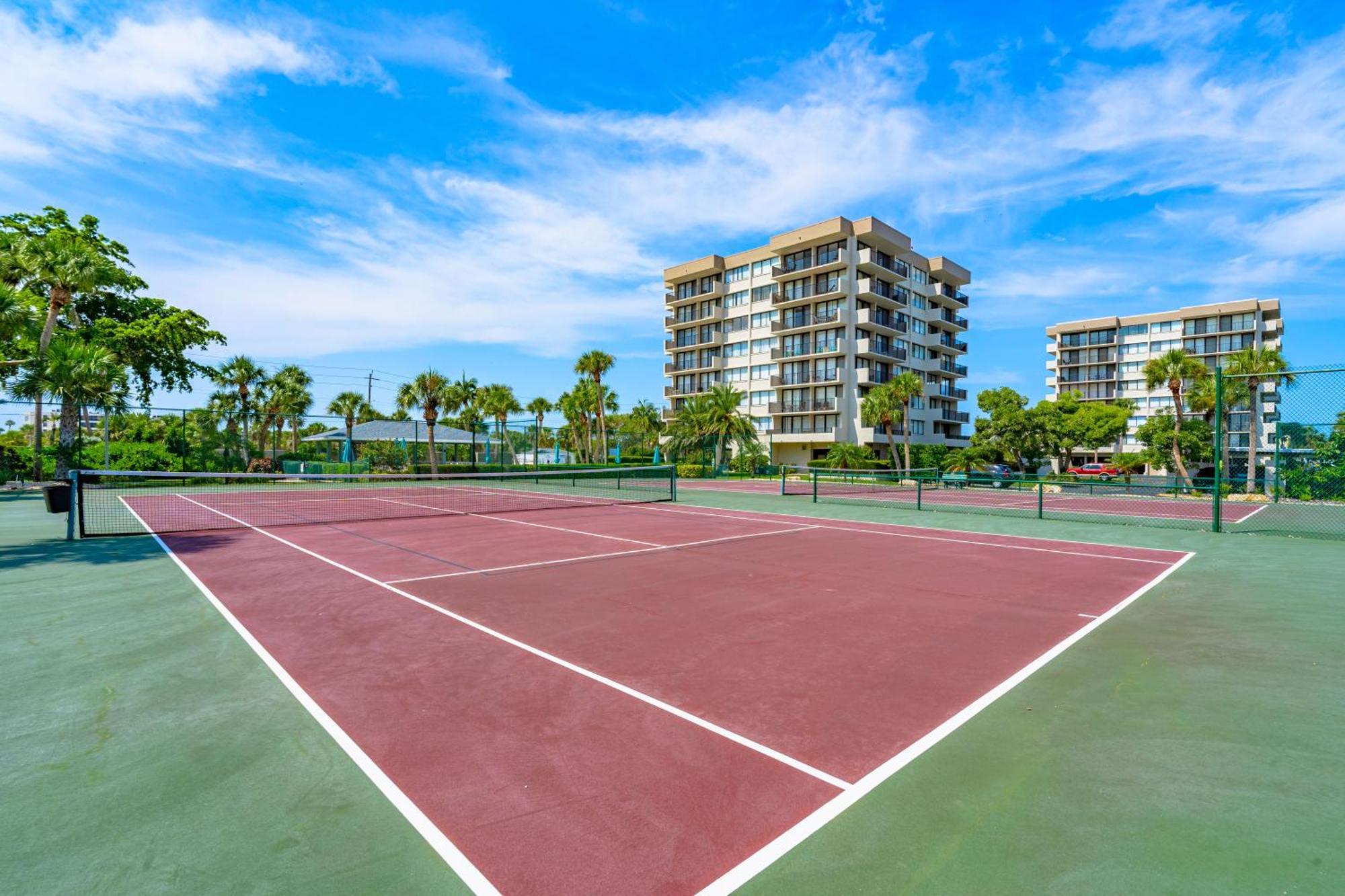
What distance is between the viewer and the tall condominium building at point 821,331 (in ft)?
202

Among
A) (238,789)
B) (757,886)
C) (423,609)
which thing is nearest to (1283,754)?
(757,886)

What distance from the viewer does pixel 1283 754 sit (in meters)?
4.28

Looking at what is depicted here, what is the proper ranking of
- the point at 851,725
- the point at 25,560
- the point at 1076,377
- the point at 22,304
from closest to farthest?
the point at 851,725, the point at 25,560, the point at 22,304, the point at 1076,377

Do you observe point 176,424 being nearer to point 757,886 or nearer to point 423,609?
point 423,609

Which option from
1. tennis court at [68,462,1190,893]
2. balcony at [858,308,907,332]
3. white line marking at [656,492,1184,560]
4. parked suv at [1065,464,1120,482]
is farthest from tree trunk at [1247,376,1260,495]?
balcony at [858,308,907,332]

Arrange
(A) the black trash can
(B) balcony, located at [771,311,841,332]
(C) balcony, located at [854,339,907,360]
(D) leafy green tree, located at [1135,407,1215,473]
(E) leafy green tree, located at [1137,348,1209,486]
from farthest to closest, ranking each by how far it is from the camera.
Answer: (B) balcony, located at [771,311,841,332], (C) balcony, located at [854,339,907,360], (D) leafy green tree, located at [1135,407,1215,473], (E) leafy green tree, located at [1137,348,1209,486], (A) the black trash can

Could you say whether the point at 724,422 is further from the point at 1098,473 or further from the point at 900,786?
the point at 900,786

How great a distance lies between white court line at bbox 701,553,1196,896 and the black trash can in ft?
64.9

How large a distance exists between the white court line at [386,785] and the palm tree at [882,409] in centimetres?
5384

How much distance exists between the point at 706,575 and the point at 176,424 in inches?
1522

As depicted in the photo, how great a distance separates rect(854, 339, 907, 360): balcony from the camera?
6116cm

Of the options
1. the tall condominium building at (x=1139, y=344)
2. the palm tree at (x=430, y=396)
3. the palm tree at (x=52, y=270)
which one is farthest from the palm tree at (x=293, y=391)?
the tall condominium building at (x=1139, y=344)

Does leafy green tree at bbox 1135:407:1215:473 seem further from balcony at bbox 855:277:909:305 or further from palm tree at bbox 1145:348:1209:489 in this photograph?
balcony at bbox 855:277:909:305

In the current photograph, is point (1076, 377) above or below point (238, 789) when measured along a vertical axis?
above
